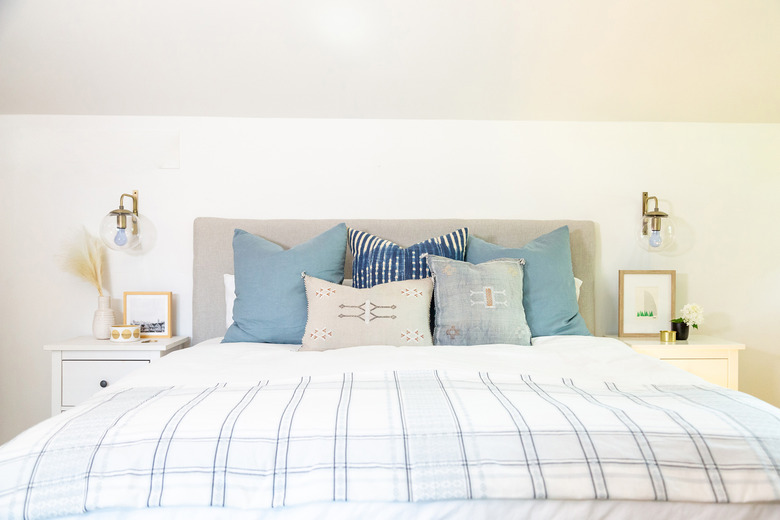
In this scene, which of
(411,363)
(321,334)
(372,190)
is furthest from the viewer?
(372,190)

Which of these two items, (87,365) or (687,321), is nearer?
(87,365)

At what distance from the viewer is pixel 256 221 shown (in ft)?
9.53

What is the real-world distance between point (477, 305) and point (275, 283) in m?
0.88

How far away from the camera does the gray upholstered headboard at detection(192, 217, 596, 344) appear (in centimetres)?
285

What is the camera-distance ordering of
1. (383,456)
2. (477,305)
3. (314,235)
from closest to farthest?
(383,456) → (477,305) → (314,235)

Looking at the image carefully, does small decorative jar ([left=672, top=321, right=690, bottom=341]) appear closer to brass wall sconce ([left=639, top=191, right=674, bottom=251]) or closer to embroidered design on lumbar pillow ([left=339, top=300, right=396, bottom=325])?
brass wall sconce ([left=639, top=191, right=674, bottom=251])

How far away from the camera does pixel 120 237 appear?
2867 mm

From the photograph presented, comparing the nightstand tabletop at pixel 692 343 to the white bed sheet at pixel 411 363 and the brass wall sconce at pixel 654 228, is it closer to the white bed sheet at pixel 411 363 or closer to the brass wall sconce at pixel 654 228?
the brass wall sconce at pixel 654 228

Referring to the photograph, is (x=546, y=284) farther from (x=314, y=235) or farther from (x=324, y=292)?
(x=314, y=235)

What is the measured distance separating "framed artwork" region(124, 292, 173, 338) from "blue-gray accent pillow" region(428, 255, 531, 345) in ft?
4.66

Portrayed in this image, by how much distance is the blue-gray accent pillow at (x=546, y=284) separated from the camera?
8.23 feet

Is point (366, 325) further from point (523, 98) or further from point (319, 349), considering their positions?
point (523, 98)

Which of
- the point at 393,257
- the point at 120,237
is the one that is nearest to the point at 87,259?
the point at 120,237

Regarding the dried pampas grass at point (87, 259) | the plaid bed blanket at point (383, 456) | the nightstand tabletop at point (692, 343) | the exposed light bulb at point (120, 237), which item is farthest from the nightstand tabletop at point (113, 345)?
the nightstand tabletop at point (692, 343)
